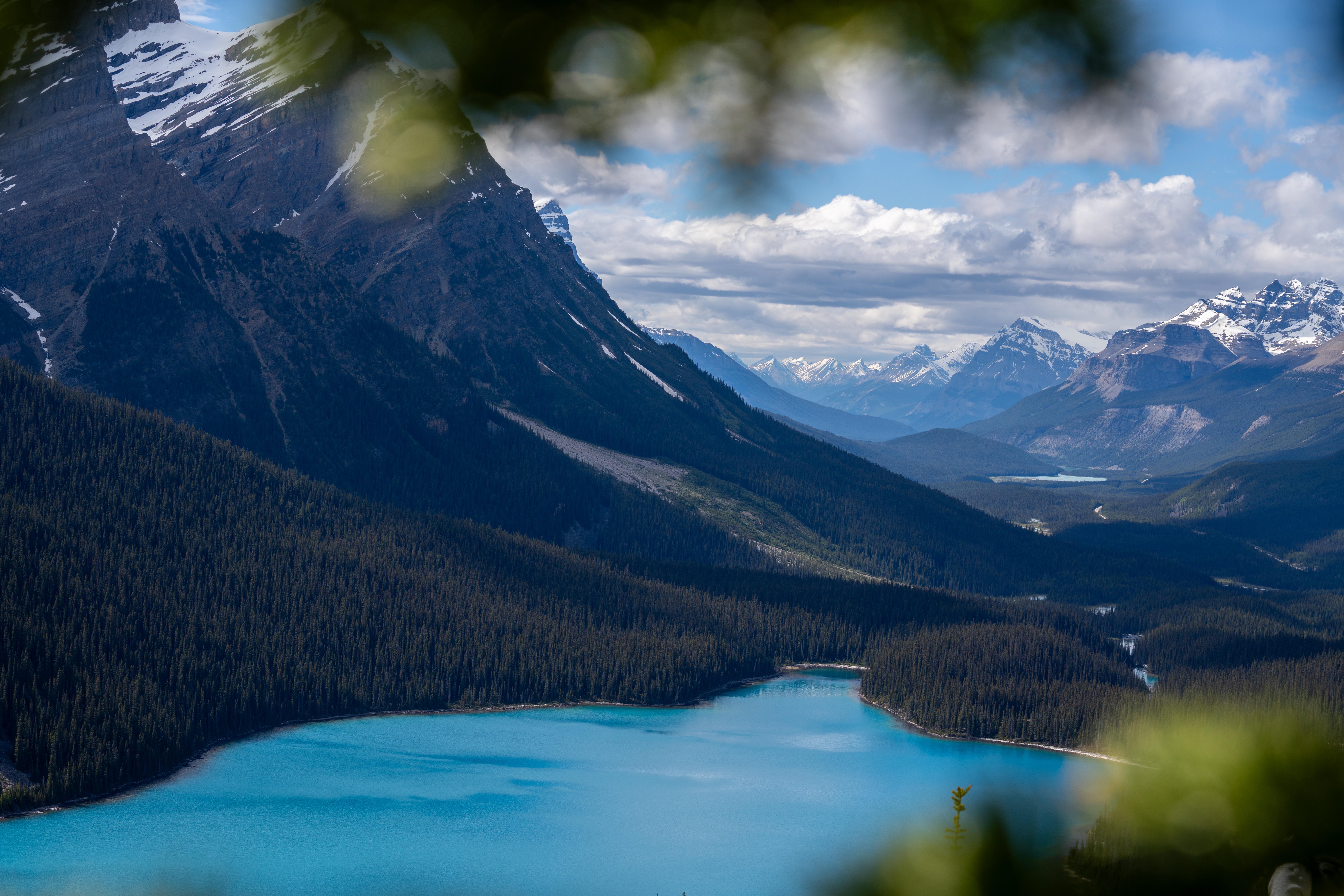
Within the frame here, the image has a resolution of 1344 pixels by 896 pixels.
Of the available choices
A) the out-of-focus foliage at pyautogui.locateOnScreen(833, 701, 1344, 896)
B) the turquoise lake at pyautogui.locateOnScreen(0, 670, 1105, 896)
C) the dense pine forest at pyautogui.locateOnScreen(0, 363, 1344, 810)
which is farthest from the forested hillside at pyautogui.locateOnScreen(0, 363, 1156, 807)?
the out-of-focus foliage at pyautogui.locateOnScreen(833, 701, 1344, 896)

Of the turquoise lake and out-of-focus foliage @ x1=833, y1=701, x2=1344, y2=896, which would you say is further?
the turquoise lake

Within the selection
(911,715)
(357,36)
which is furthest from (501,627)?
(357,36)

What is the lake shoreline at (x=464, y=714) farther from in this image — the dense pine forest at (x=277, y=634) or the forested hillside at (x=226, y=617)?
the dense pine forest at (x=277, y=634)

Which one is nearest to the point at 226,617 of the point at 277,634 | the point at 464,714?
the point at 277,634

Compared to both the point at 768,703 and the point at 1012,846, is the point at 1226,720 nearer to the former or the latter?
the point at 1012,846

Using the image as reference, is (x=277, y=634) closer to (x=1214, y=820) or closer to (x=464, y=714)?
(x=464, y=714)

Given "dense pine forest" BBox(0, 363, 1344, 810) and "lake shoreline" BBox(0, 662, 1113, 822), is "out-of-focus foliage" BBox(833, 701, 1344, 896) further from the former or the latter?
"dense pine forest" BBox(0, 363, 1344, 810)

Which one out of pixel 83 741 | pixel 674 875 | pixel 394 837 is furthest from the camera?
pixel 83 741

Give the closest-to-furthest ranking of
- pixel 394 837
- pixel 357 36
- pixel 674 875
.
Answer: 1. pixel 357 36
2. pixel 674 875
3. pixel 394 837
